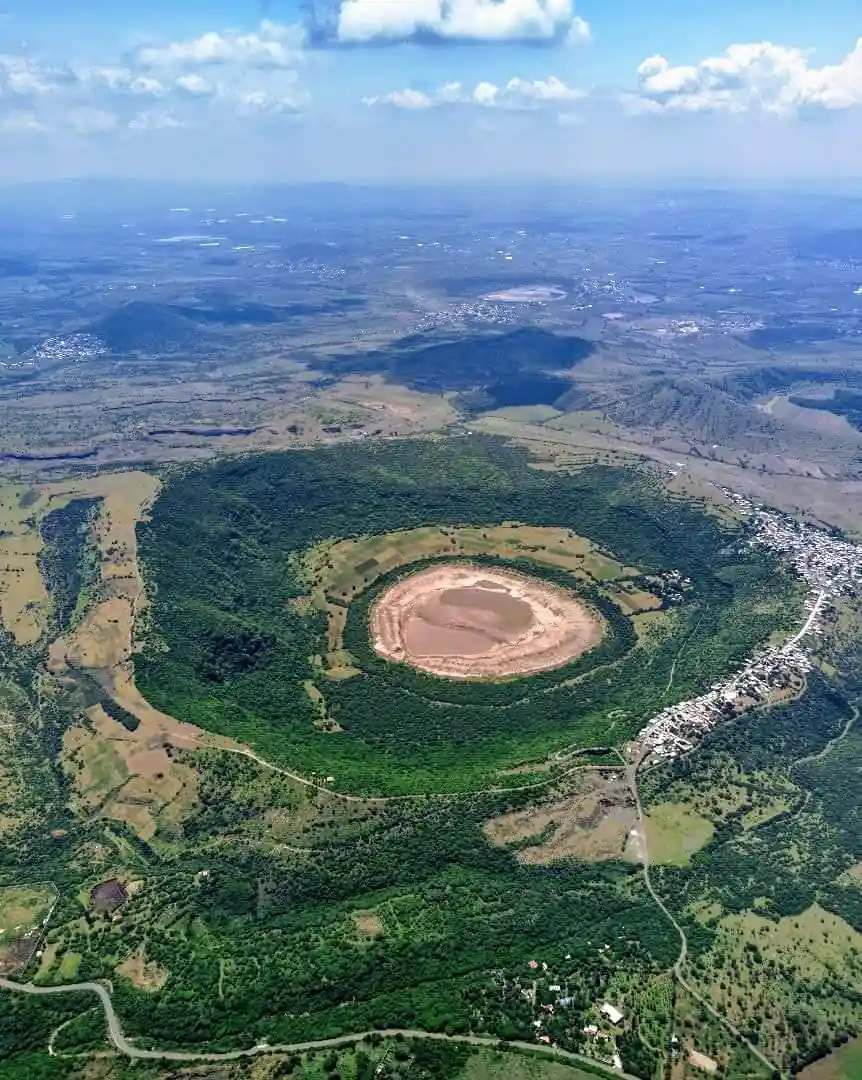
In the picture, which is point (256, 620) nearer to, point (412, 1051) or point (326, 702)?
point (326, 702)

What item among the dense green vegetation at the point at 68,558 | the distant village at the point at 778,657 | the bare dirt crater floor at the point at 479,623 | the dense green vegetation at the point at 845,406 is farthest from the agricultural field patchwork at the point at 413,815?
the dense green vegetation at the point at 845,406

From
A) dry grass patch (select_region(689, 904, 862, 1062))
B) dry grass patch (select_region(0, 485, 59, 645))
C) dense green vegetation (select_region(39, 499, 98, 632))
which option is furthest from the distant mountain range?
dry grass patch (select_region(689, 904, 862, 1062))

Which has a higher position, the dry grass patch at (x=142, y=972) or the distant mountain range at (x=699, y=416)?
the distant mountain range at (x=699, y=416)

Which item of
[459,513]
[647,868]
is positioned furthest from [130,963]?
[459,513]

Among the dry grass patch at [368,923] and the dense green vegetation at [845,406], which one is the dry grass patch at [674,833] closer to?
the dry grass patch at [368,923]

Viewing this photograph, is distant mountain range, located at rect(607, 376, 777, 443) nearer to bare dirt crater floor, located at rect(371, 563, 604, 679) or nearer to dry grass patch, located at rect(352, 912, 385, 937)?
bare dirt crater floor, located at rect(371, 563, 604, 679)

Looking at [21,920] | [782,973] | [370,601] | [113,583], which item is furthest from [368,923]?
[113,583]

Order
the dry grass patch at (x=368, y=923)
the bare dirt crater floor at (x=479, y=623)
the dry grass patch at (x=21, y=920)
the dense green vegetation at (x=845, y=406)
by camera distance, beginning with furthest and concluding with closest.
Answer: the dense green vegetation at (x=845, y=406)
the bare dirt crater floor at (x=479, y=623)
the dry grass patch at (x=368, y=923)
the dry grass patch at (x=21, y=920)
